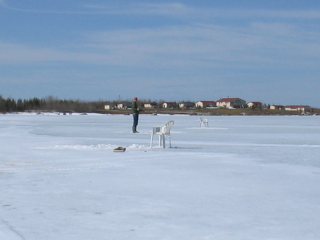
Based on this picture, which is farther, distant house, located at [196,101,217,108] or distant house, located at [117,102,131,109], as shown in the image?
distant house, located at [196,101,217,108]

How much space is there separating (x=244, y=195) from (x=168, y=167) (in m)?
3.03

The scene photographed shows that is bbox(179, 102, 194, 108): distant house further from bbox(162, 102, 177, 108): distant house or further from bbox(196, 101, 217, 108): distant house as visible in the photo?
bbox(196, 101, 217, 108): distant house

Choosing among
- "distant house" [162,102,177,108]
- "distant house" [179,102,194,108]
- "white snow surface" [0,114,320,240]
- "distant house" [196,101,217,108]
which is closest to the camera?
"white snow surface" [0,114,320,240]

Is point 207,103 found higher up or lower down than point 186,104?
higher up

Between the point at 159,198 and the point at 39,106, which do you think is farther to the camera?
the point at 39,106

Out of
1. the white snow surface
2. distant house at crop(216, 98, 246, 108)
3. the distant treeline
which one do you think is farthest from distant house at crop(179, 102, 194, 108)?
the white snow surface

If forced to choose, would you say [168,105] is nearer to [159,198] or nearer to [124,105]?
[124,105]

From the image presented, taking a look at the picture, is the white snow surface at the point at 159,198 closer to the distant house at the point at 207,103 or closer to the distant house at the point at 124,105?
the distant house at the point at 124,105

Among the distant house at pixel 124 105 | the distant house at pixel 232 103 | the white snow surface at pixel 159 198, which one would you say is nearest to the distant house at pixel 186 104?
the distant house at pixel 232 103

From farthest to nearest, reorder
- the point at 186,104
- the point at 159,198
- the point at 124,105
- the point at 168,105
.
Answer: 1. the point at 186,104
2. the point at 168,105
3. the point at 124,105
4. the point at 159,198

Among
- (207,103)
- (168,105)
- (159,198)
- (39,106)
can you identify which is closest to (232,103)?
(207,103)

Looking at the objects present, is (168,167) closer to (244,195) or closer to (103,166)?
(103,166)

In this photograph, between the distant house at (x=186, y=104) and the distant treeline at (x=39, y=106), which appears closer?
the distant treeline at (x=39, y=106)

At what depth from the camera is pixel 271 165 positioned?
9.28m
